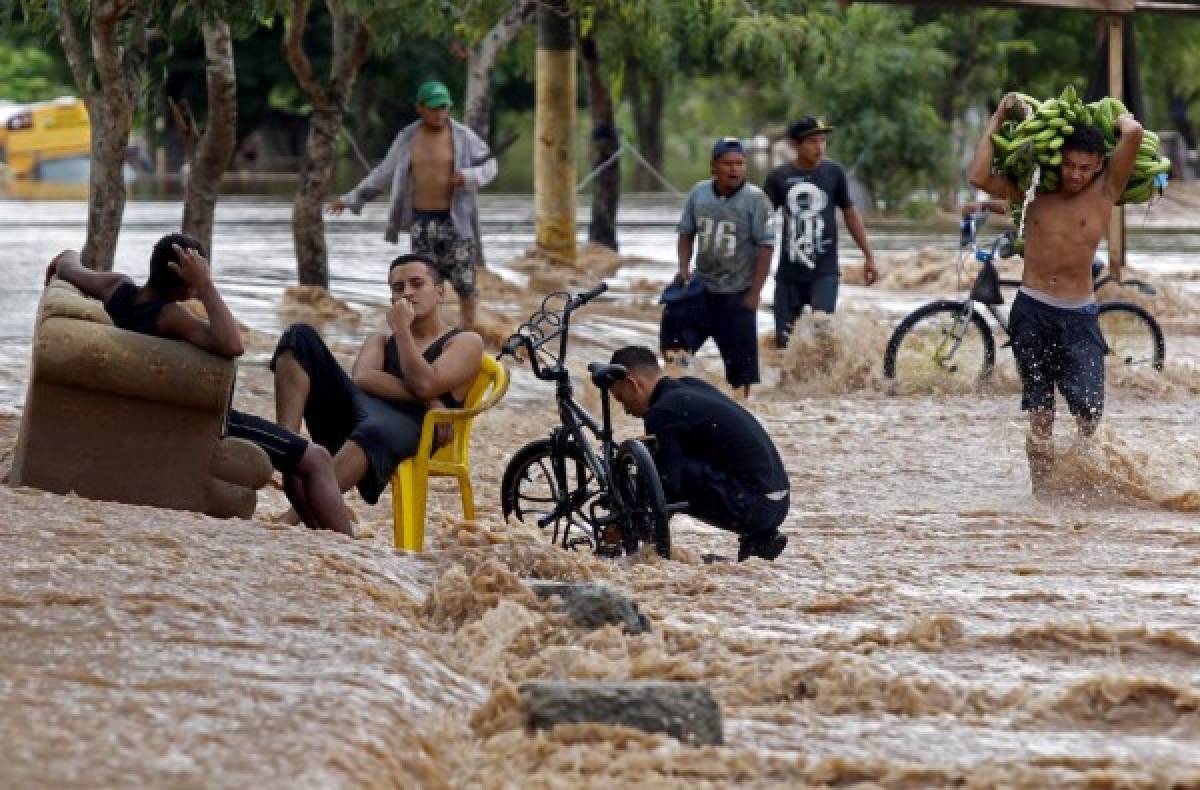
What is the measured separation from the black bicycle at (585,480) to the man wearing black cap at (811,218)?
19.4ft

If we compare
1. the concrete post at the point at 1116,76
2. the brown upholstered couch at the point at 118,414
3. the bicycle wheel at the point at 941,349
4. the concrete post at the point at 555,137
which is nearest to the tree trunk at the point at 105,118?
the bicycle wheel at the point at 941,349

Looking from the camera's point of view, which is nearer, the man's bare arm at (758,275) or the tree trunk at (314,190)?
the man's bare arm at (758,275)

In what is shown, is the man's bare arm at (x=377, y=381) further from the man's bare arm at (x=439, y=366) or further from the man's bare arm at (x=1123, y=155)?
the man's bare arm at (x=1123, y=155)

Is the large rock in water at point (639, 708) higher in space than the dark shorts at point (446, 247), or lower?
lower

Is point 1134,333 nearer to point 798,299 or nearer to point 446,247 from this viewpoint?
point 798,299

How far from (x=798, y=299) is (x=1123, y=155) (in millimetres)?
5104

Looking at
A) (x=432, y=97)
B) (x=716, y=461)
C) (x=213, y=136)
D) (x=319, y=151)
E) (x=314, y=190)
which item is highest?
(x=432, y=97)

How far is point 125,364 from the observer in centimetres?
821

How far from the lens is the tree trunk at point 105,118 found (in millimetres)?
14484

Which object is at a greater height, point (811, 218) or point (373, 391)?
point (811, 218)

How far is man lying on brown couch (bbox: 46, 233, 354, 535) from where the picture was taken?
8320 millimetres

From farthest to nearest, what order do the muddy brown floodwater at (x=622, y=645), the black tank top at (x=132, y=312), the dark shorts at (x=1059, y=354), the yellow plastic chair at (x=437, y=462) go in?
Result: the dark shorts at (x=1059, y=354) < the yellow plastic chair at (x=437, y=462) < the black tank top at (x=132, y=312) < the muddy brown floodwater at (x=622, y=645)

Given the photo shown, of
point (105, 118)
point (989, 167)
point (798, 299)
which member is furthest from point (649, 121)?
point (989, 167)

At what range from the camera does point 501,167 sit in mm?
71312
